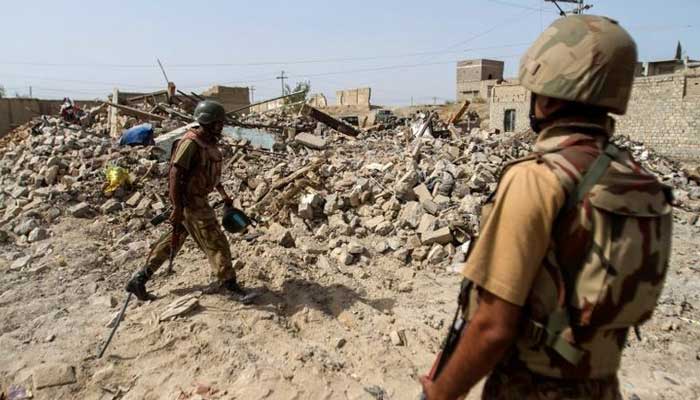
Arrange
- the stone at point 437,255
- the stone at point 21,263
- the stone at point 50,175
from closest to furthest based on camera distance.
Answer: the stone at point 21,263 < the stone at point 437,255 < the stone at point 50,175

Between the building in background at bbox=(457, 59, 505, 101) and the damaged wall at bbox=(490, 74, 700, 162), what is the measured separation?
63.0 ft

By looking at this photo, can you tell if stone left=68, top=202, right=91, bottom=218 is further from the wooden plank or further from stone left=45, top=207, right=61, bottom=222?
the wooden plank

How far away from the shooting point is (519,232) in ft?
3.28

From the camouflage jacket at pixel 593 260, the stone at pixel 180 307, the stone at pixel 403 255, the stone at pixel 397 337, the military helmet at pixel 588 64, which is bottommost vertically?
the stone at pixel 397 337

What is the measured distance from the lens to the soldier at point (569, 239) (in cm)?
101

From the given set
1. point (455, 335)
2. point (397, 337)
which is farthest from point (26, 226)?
point (455, 335)

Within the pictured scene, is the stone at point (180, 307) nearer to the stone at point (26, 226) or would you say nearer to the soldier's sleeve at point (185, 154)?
the soldier's sleeve at point (185, 154)

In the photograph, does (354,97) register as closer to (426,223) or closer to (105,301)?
(426,223)

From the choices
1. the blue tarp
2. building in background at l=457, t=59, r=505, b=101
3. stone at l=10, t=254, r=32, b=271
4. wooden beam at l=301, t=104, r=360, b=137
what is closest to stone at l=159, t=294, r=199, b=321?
stone at l=10, t=254, r=32, b=271

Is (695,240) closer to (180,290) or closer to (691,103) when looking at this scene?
(180,290)

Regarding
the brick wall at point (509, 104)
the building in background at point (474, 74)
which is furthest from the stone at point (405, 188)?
the building in background at point (474, 74)

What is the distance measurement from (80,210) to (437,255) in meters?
4.93

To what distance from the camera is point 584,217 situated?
1007 millimetres

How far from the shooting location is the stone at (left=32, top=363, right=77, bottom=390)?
2.78 metres
